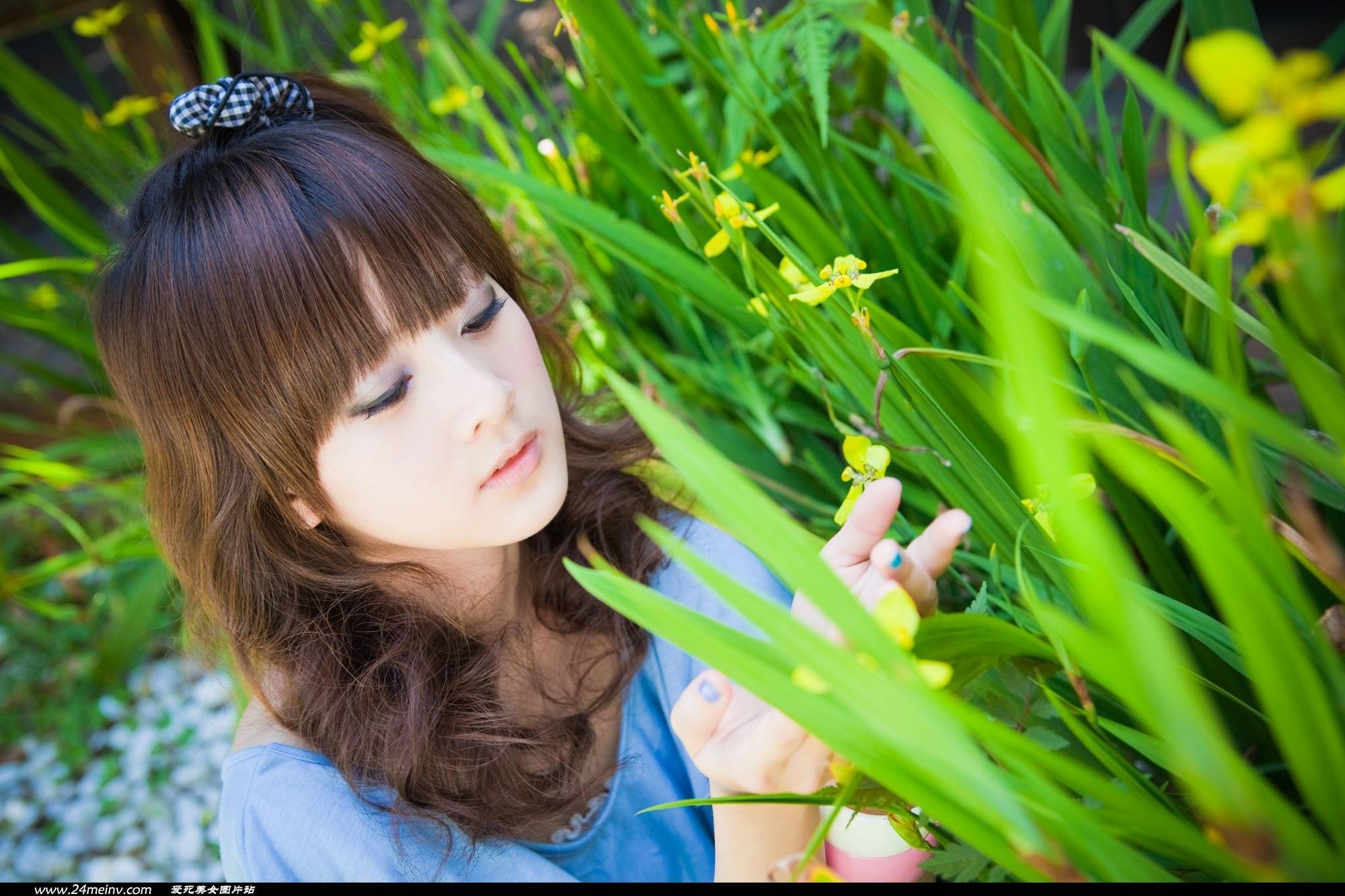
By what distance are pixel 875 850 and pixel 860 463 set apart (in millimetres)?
435

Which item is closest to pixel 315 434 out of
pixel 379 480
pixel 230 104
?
pixel 379 480

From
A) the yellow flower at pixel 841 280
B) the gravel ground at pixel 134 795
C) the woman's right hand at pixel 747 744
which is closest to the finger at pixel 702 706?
the woman's right hand at pixel 747 744

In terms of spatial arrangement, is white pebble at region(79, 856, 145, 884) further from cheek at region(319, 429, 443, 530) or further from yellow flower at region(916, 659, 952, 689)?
yellow flower at region(916, 659, 952, 689)

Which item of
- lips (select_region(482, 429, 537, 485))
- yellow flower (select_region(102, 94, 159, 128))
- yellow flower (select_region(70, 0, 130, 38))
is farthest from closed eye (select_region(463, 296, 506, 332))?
yellow flower (select_region(70, 0, 130, 38))

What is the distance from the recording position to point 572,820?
Answer: 96 centimetres

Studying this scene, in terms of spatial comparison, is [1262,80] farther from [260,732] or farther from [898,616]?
[260,732]

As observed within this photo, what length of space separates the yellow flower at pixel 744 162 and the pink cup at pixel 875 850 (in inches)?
22.8

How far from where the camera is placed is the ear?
2.82 ft

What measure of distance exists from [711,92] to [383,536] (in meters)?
0.70

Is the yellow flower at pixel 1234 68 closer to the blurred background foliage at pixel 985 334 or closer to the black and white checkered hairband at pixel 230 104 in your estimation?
the blurred background foliage at pixel 985 334

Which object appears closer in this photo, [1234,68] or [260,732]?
[1234,68]

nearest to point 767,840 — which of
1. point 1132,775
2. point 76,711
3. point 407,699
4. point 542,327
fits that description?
point 1132,775

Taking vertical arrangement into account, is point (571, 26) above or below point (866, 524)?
above

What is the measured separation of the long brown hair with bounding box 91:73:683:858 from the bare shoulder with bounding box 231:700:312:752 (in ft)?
0.04
